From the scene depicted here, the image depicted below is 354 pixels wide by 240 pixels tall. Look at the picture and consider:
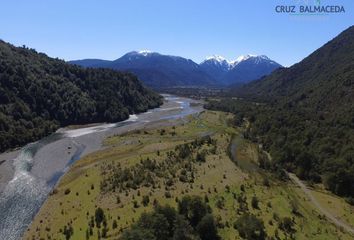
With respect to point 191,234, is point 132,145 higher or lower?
lower

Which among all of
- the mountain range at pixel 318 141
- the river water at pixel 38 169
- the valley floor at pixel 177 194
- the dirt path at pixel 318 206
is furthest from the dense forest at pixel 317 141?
the river water at pixel 38 169

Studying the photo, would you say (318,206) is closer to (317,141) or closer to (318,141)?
(318,141)

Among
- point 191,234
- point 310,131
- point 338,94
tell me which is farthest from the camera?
point 338,94

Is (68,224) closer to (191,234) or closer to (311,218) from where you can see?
(191,234)

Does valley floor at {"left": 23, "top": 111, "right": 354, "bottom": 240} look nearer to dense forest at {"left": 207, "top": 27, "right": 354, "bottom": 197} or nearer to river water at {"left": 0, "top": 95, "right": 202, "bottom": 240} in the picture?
river water at {"left": 0, "top": 95, "right": 202, "bottom": 240}

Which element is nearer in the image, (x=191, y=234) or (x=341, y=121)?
(x=191, y=234)

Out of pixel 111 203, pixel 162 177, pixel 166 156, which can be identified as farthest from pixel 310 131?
pixel 111 203

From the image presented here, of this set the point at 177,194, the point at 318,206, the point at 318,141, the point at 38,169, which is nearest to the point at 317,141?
the point at 318,141

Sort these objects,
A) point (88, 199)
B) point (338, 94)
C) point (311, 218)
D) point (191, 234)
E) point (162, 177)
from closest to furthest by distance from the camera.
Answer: point (191, 234) < point (311, 218) < point (88, 199) < point (162, 177) < point (338, 94)
